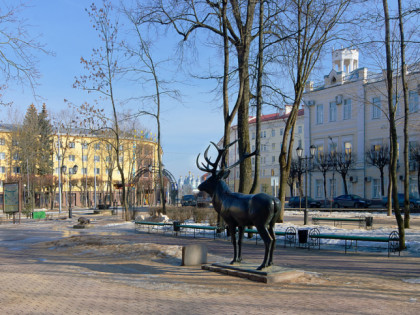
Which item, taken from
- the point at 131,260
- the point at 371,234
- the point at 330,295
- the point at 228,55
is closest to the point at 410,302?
the point at 330,295

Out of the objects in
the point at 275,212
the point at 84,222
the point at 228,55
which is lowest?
the point at 84,222

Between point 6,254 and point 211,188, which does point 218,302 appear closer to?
point 211,188

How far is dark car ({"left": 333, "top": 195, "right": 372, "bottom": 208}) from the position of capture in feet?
144

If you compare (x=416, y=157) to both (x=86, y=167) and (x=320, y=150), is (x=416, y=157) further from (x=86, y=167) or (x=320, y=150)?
(x=86, y=167)

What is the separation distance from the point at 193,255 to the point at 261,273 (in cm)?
276

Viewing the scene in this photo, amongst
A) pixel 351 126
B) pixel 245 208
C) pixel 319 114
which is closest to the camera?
pixel 245 208

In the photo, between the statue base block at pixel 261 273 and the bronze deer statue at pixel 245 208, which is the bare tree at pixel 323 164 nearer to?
the bronze deer statue at pixel 245 208

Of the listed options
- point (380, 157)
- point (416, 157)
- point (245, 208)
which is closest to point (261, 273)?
point (245, 208)

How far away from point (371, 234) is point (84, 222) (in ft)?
52.0

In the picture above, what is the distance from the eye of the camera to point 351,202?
4450cm

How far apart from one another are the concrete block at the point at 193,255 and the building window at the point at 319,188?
44.5 meters

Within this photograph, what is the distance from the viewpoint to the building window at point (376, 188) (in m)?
48.9

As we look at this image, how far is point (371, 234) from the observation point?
706 inches

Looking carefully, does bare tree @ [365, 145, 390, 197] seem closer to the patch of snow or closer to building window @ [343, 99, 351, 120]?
building window @ [343, 99, 351, 120]
